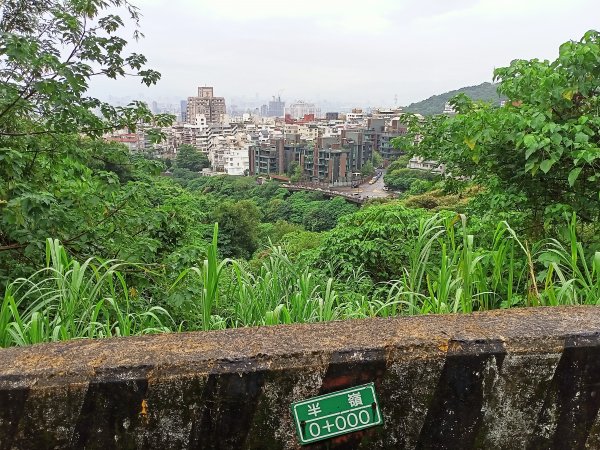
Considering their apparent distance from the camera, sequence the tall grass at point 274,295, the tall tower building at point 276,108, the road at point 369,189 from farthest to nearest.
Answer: the tall tower building at point 276,108, the road at point 369,189, the tall grass at point 274,295

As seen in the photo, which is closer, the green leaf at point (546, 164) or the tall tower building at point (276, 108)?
the green leaf at point (546, 164)

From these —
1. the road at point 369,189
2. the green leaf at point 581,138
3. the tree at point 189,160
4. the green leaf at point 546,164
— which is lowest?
the road at point 369,189

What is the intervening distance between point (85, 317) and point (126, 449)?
2.13ft

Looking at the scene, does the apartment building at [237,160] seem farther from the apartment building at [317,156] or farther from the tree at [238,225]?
the tree at [238,225]

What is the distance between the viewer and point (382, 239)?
4.72 m

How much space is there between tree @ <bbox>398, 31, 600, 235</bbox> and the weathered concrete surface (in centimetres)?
133

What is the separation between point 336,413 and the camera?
102cm

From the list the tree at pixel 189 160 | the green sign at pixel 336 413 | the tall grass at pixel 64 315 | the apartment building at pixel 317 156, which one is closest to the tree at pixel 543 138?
the green sign at pixel 336 413

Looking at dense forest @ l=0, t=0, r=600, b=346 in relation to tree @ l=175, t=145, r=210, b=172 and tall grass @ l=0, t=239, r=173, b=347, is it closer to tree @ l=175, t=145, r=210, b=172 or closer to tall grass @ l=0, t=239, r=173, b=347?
tall grass @ l=0, t=239, r=173, b=347

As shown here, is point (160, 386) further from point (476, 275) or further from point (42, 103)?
point (42, 103)

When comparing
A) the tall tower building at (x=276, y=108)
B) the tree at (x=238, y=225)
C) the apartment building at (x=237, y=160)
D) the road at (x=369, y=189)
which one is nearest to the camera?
the tree at (x=238, y=225)

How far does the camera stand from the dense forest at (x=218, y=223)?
5.46ft

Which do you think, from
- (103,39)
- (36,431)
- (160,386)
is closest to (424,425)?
(160,386)

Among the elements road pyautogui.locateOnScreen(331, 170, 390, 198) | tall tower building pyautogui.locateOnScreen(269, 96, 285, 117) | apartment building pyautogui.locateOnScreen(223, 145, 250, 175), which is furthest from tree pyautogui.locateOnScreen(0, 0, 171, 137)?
tall tower building pyautogui.locateOnScreen(269, 96, 285, 117)
